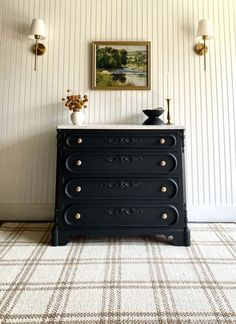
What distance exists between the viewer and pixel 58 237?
1.83 metres

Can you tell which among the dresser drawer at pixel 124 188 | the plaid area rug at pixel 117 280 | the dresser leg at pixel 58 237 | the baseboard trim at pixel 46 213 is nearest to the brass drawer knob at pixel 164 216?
the dresser drawer at pixel 124 188

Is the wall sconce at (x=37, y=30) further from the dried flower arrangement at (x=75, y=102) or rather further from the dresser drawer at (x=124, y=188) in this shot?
the dresser drawer at (x=124, y=188)

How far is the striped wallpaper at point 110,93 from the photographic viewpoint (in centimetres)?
241

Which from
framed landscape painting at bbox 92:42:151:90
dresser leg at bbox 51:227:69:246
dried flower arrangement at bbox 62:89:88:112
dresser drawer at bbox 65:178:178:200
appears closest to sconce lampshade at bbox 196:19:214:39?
framed landscape painting at bbox 92:42:151:90

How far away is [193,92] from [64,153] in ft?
4.88

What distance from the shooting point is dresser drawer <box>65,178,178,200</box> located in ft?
6.04

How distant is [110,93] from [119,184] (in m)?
1.06

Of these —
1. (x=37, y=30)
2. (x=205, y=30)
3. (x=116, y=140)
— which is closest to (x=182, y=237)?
(x=116, y=140)

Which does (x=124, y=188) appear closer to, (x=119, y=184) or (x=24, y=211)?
(x=119, y=184)

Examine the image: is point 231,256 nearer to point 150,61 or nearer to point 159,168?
point 159,168

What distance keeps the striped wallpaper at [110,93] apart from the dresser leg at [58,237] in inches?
24.6

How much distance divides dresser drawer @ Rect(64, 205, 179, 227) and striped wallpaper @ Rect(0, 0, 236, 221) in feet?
2.18

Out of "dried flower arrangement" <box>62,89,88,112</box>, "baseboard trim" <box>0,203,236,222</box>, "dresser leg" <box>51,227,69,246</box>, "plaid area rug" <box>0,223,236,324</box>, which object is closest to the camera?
"plaid area rug" <box>0,223,236,324</box>

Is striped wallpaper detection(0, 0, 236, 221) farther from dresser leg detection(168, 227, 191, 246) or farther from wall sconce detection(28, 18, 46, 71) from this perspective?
dresser leg detection(168, 227, 191, 246)
